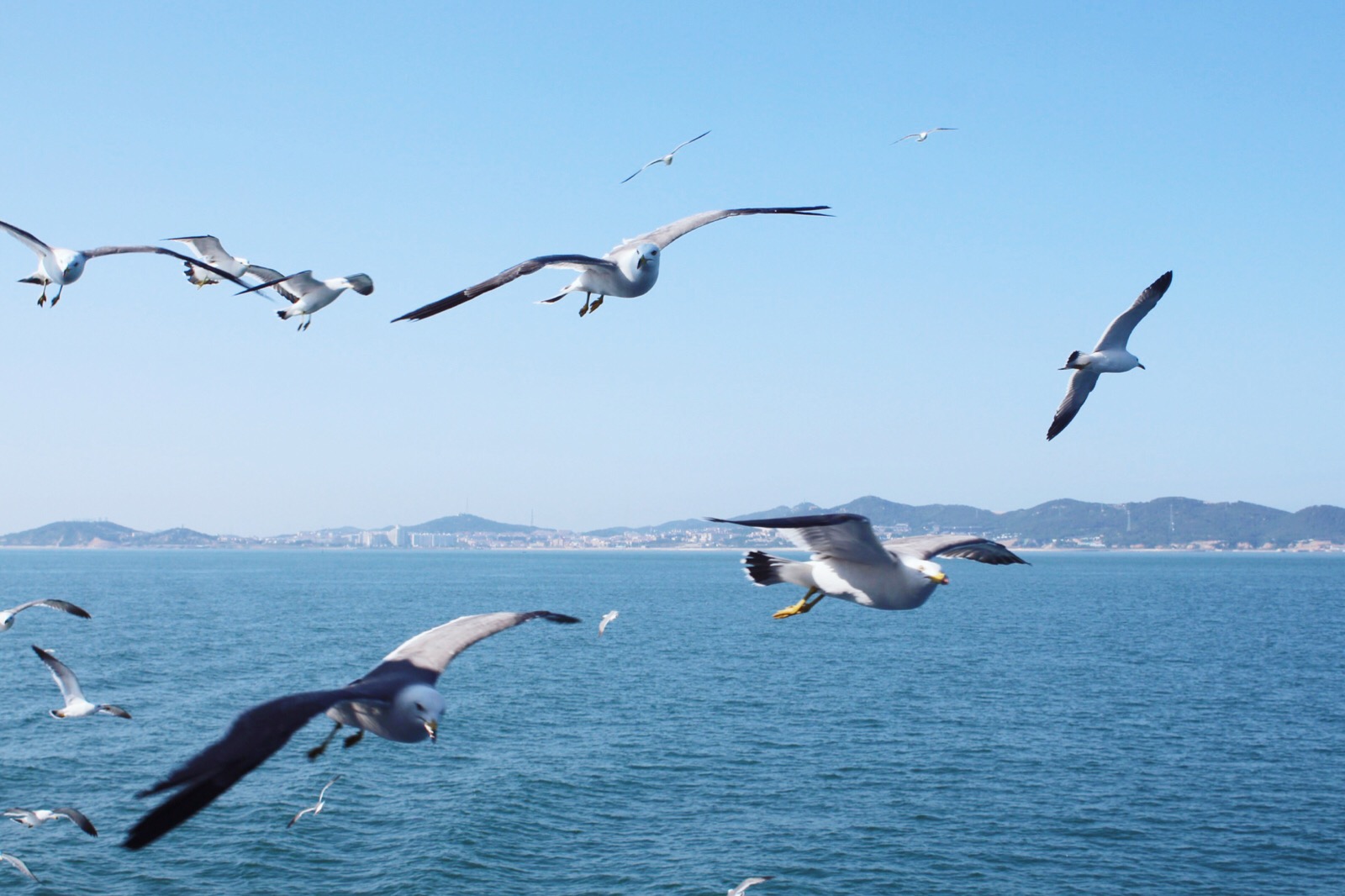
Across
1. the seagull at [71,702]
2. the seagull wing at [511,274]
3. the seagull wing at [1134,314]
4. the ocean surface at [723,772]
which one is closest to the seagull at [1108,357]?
the seagull wing at [1134,314]

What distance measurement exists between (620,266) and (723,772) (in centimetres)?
5144

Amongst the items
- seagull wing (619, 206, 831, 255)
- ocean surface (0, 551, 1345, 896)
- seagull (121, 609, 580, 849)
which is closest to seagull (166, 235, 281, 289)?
seagull wing (619, 206, 831, 255)

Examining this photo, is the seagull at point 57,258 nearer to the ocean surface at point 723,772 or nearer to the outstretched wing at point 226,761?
the outstretched wing at point 226,761

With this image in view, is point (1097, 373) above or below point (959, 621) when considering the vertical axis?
above

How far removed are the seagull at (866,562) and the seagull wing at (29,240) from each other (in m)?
13.4

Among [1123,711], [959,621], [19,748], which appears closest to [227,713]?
[19,748]

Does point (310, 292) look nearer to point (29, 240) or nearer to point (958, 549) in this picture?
point (29, 240)

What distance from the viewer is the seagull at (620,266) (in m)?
11.0

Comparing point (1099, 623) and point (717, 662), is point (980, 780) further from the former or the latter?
point (1099, 623)

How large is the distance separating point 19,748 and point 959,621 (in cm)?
11848

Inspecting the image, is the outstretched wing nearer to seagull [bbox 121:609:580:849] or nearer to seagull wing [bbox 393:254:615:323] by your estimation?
seagull [bbox 121:609:580:849]

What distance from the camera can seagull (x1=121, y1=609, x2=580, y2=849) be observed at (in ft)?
19.7

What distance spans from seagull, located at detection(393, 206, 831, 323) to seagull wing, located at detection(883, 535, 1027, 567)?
446 centimetres

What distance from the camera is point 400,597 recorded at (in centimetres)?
18238
